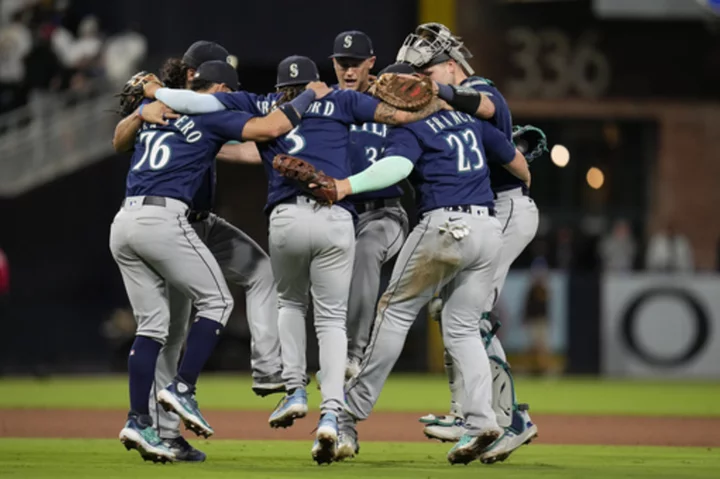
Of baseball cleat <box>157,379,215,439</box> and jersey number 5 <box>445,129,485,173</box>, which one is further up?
jersey number 5 <box>445,129,485,173</box>

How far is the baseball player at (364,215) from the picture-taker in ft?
31.9

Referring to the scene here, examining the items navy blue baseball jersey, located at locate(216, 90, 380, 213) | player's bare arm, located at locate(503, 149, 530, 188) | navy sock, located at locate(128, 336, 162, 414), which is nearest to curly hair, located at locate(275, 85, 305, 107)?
navy blue baseball jersey, located at locate(216, 90, 380, 213)

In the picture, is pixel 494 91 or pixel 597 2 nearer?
pixel 494 91

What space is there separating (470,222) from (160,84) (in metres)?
2.18

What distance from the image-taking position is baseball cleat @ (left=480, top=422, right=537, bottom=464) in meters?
9.01

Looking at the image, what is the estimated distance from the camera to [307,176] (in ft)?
28.1

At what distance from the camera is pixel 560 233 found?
2514 centimetres

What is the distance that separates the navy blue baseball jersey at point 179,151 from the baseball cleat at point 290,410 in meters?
1.37

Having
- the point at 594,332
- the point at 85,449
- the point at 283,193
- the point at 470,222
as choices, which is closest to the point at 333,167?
the point at 283,193

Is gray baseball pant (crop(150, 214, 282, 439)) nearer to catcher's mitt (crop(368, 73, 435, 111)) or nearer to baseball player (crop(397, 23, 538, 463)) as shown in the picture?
baseball player (crop(397, 23, 538, 463))

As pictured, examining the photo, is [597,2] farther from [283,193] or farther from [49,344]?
[283,193]

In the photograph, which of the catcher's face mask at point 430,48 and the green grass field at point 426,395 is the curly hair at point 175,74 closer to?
the catcher's face mask at point 430,48

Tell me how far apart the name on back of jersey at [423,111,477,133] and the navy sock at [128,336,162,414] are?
7.02 ft

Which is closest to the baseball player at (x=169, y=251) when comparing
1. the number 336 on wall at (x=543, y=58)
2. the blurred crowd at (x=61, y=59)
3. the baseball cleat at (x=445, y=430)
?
the baseball cleat at (x=445, y=430)
